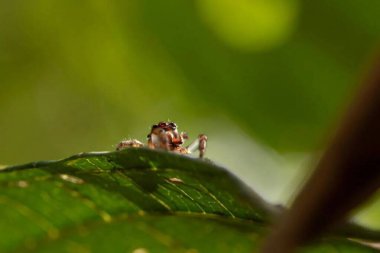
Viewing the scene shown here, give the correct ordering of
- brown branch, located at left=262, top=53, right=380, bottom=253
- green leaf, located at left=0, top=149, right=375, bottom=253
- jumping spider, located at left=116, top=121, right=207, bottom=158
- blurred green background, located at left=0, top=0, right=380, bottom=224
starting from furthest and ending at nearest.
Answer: blurred green background, located at left=0, top=0, right=380, bottom=224 < jumping spider, located at left=116, top=121, right=207, bottom=158 < green leaf, located at left=0, top=149, right=375, bottom=253 < brown branch, located at left=262, top=53, right=380, bottom=253

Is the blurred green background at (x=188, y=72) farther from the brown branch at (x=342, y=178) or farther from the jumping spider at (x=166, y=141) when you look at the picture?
the brown branch at (x=342, y=178)

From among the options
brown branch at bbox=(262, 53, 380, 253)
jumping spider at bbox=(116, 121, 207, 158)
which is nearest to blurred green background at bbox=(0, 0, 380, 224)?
jumping spider at bbox=(116, 121, 207, 158)

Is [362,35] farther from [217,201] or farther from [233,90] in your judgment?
[217,201]

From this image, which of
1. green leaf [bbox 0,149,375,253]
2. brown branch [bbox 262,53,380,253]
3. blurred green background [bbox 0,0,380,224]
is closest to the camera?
brown branch [bbox 262,53,380,253]

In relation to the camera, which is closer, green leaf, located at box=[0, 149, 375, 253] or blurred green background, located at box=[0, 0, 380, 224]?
green leaf, located at box=[0, 149, 375, 253]

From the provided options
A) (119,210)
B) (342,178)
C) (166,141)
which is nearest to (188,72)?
(166,141)

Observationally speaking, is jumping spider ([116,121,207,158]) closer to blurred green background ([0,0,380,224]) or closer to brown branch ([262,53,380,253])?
blurred green background ([0,0,380,224])
